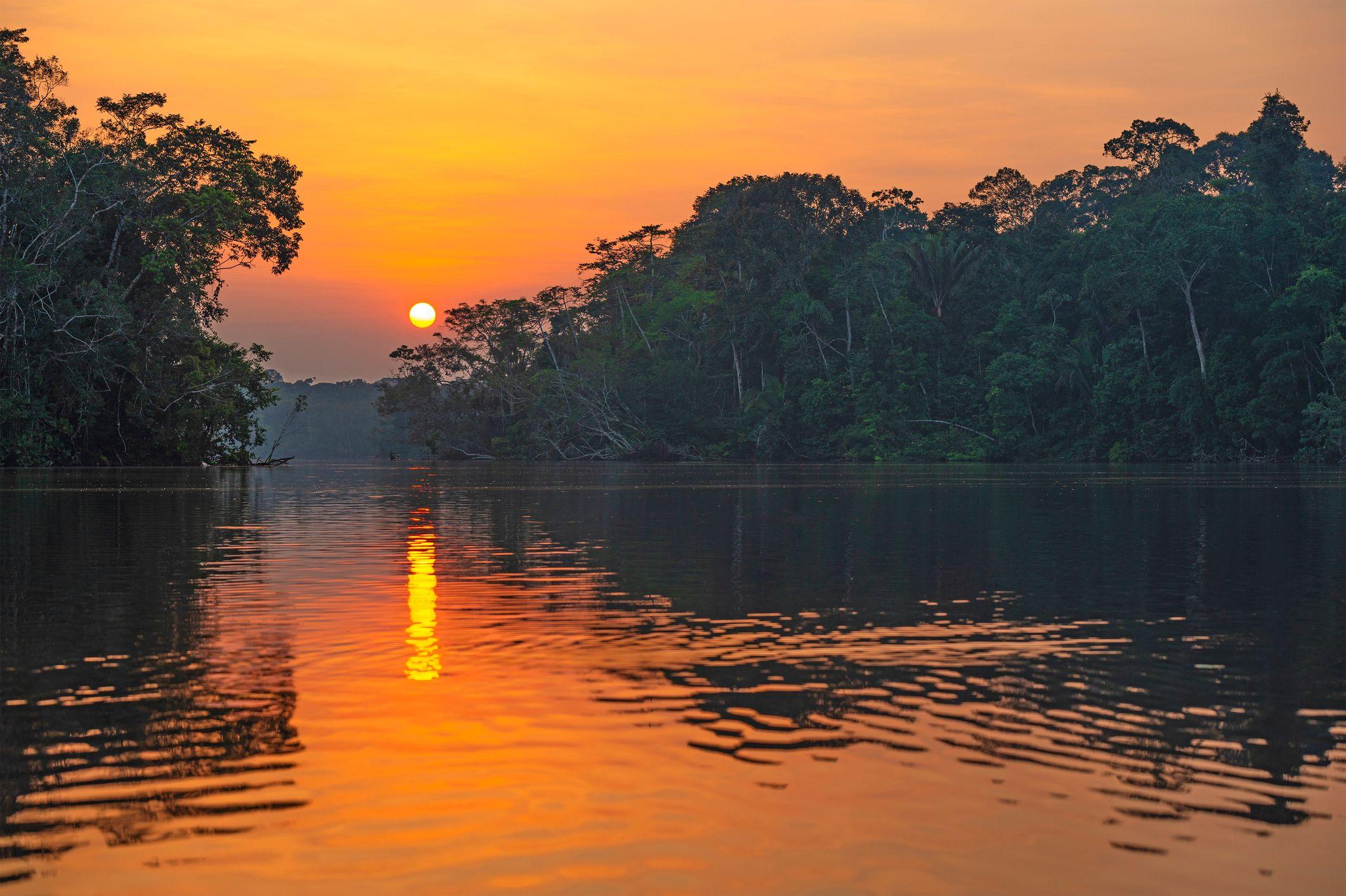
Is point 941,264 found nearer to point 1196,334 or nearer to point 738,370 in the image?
point 738,370

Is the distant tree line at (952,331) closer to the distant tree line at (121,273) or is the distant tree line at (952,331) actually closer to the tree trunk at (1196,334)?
the tree trunk at (1196,334)

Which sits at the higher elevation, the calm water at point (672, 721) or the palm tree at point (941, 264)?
the palm tree at point (941, 264)

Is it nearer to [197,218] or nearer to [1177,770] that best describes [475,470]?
[197,218]

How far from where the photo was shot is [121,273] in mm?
69375

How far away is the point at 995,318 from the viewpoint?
108125mm

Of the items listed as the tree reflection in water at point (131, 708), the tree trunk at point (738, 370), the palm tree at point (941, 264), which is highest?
the palm tree at point (941, 264)

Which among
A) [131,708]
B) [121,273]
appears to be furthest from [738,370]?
[131,708]

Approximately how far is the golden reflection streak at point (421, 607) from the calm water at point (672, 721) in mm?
78

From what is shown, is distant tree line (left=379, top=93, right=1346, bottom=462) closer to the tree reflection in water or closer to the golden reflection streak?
the golden reflection streak

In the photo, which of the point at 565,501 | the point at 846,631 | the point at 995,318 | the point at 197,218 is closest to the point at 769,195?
the point at 995,318

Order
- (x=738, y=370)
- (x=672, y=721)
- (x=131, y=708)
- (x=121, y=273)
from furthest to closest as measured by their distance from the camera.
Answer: (x=738, y=370) < (x=121, y=273) < (x=131, y=708) < (x=672, y=721)

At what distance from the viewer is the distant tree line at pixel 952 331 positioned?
88.2 m

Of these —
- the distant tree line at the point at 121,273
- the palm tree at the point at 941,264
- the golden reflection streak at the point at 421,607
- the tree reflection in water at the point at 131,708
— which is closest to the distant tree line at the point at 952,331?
the palm tree at the point at 941,264

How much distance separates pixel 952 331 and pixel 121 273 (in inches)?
2472
